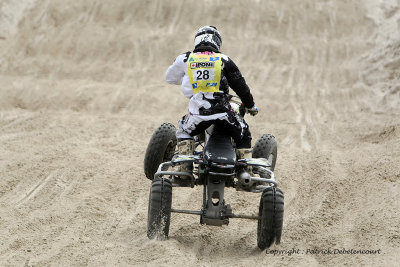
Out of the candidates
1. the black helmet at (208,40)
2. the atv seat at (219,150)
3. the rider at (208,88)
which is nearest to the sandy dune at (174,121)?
the atv seat at (219,150)

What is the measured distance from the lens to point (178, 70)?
6.07 meters

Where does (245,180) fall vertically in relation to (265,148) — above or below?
below

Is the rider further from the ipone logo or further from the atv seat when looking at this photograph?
the atv seat

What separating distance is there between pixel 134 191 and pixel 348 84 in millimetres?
7779

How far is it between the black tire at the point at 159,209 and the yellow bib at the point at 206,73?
97 centimetres

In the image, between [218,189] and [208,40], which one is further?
[208,40]

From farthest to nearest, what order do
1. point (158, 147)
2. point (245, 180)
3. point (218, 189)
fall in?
1. point (158, 147)
2. point (245, 180)
3. point (218, 189)

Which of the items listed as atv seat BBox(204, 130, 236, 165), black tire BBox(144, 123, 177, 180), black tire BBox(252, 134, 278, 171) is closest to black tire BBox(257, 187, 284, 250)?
atv seat BBox(204, 130, 236, 165)

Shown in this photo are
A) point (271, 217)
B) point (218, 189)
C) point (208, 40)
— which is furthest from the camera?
point (208, 40)

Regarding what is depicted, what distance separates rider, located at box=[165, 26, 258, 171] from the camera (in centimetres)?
573

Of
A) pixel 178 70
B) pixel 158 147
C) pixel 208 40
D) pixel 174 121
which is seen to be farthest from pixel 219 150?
pixel 174 121

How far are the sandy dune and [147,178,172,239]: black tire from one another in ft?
0.54

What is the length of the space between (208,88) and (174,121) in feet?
21.1

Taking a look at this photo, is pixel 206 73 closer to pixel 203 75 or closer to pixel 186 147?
pixel 203 75
